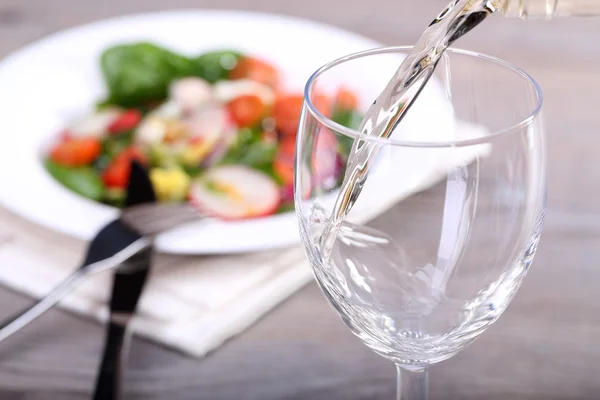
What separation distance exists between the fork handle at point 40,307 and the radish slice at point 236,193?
0.52 ft

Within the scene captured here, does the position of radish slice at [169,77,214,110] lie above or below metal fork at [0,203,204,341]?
below

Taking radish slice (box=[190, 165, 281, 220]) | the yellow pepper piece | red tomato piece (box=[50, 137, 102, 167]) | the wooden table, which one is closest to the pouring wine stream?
the wooden table

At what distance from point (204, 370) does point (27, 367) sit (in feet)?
0.43

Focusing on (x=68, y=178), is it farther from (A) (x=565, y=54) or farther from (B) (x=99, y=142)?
(A) (x=565, y=54)

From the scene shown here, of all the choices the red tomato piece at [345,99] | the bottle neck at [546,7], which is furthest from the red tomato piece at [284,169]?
the bottle neck at [546,7]

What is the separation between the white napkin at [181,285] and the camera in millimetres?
593

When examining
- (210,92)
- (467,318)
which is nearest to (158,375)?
(467,318)

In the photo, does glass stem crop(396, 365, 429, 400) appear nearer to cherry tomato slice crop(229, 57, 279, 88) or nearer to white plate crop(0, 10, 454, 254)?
white plate crop(0, 10, 454, 254)

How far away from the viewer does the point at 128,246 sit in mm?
640

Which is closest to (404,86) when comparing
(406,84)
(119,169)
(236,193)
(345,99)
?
(406,84)

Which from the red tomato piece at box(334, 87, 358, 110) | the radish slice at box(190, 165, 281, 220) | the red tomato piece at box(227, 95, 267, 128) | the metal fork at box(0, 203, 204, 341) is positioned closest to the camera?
the red tomato piece at box(334, 87, 358, 110)

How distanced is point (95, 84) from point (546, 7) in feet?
2.67

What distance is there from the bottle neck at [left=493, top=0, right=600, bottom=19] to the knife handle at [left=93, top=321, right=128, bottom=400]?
1.17 ft

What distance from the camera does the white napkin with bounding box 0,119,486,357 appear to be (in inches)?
23.4
